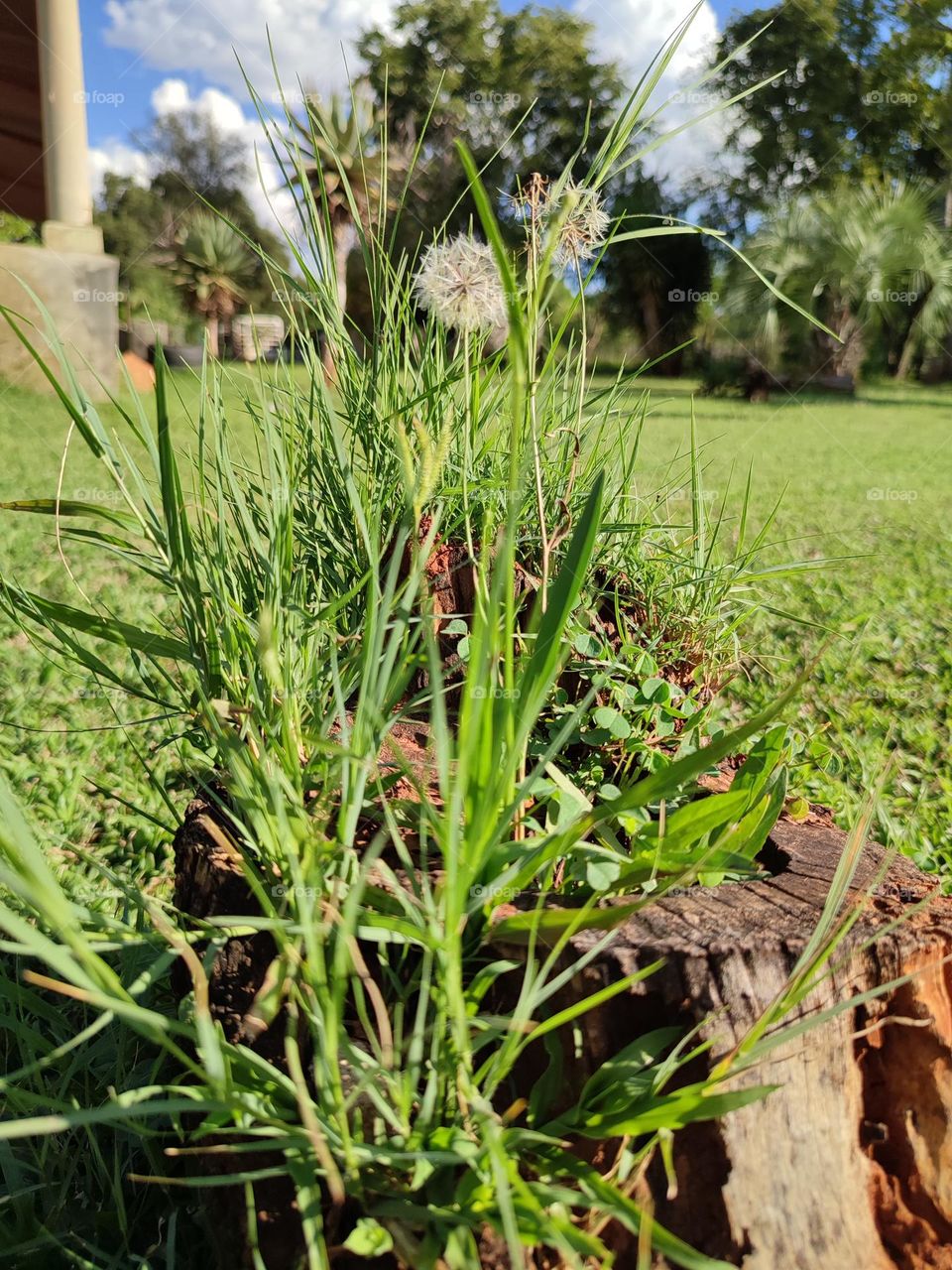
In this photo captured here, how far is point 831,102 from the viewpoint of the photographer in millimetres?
21438

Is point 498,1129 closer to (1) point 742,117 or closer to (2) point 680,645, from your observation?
(2) point 680,645

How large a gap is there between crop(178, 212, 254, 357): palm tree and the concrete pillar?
823cm

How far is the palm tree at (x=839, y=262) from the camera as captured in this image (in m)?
13.9

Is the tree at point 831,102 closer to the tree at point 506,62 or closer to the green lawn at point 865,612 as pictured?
the tree at point 506,62

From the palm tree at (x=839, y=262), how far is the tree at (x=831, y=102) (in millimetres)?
6031

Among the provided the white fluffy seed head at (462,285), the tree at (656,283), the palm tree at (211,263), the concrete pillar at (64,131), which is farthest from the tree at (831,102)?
the white fluffy seed head at (462,285)

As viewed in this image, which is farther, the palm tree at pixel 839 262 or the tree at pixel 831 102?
the tree at pixel 831 102

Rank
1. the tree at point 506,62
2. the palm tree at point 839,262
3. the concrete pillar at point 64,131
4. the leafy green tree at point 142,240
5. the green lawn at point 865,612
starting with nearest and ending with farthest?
the green lawn at point 865,612, the concrete pillar at point 64,131, the palm tree at point 839,262, the leafy green tree at point 142,240, the tree at point 506,62

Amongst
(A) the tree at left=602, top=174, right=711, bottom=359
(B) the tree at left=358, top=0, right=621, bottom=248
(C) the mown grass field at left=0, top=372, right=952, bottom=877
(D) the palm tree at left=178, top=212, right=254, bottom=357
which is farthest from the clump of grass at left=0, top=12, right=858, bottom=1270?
(B) the tree at left=358, top=0, right=621, bottom=248

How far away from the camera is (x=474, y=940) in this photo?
938mm

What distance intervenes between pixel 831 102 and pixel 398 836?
82.9 feet

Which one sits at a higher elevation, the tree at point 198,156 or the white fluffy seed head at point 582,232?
the tree at point 198,156

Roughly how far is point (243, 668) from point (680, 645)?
2.35 ft

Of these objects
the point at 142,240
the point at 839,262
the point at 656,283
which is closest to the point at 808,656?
the point at 839,262
